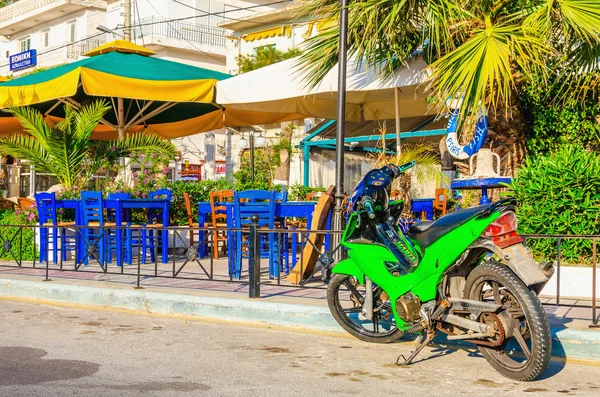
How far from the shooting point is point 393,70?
955 centimetres

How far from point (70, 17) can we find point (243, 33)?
47.7 ft

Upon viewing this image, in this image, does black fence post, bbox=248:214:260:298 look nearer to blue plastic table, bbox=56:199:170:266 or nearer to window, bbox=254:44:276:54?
blue plastic table, bbox=56:199:170:266

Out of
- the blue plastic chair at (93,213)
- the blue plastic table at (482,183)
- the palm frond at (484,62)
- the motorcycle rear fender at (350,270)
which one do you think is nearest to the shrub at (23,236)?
the blue plastic chair at (93,213)

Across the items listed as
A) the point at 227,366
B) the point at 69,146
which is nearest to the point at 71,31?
the point at 69,146

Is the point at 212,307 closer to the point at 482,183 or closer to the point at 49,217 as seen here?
the point at 482,183

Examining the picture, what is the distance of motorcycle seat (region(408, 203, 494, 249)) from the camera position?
491 cm

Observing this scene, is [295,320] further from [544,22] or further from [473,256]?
[544,22]

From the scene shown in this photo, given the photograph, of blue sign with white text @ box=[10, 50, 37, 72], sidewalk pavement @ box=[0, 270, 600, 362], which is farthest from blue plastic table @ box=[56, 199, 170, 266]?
blue sign with white text @ box=[10, 50, 37, 72]

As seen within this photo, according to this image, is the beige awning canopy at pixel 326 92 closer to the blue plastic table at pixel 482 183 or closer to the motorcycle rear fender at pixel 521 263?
the blue plastic table at pixel 482 183

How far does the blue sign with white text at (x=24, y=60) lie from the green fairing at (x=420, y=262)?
38146 mm

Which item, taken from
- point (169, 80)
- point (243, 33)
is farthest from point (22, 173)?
point (169, 80)

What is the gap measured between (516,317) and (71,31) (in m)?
42.3

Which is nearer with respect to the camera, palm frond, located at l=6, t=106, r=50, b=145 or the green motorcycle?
the green motorcycle

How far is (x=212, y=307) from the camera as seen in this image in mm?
7125
